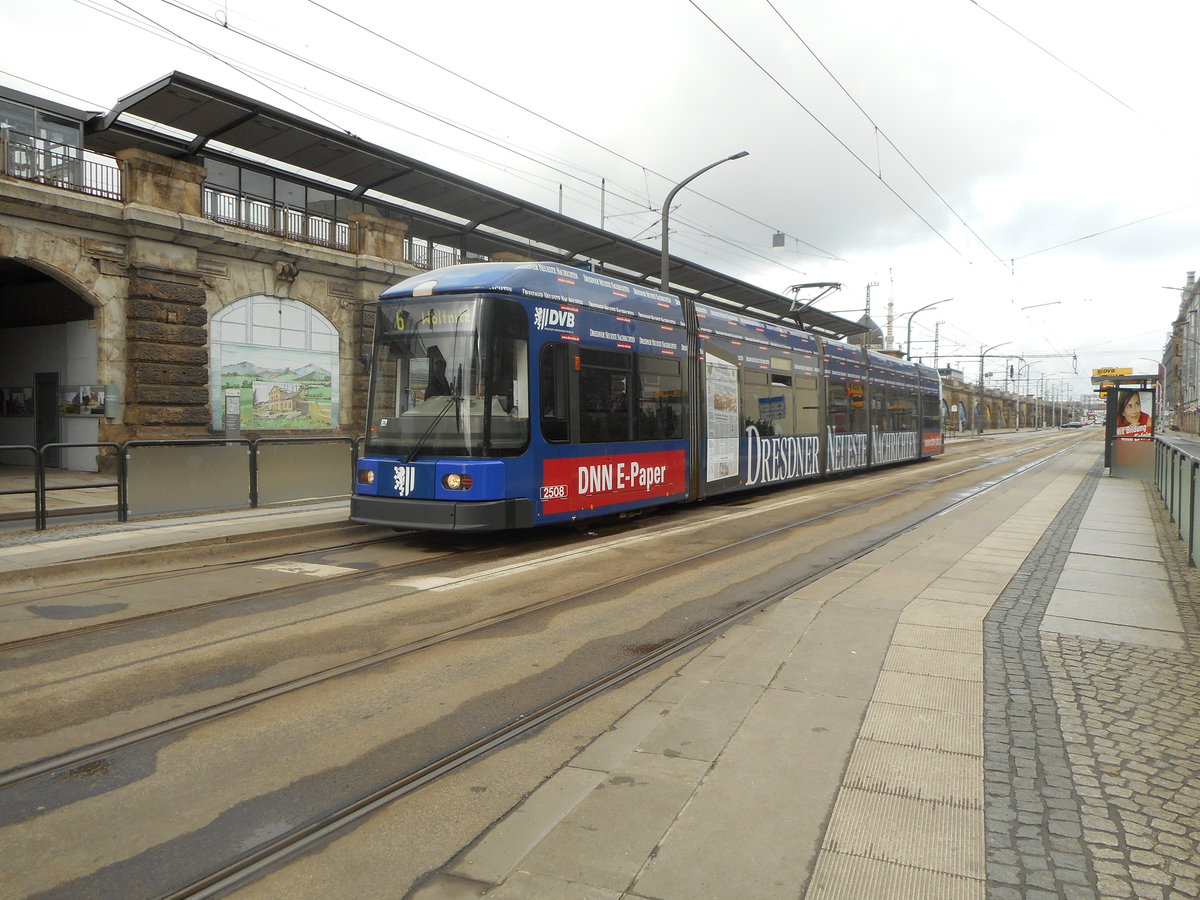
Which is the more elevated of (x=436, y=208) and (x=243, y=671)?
(x=436, y=208)

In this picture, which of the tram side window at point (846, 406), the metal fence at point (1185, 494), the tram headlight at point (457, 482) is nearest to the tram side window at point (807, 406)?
the tram side window at point (846, 406)

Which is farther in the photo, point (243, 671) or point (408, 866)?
point (243, 671)

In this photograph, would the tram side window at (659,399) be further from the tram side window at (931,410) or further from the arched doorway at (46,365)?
the tram side window at (931,410)

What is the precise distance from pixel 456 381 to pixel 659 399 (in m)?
4.00

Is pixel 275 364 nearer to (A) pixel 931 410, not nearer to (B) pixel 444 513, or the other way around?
(B) pixel 444 513

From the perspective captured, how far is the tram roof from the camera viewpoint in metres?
16.3

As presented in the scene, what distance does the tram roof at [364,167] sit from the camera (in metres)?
16.3

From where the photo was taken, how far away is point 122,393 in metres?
16.6

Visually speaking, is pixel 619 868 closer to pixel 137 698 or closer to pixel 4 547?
pixel 137 698

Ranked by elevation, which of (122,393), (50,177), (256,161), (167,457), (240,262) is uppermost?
(256,161)

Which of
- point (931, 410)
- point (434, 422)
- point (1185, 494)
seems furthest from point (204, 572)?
point (931, 410)


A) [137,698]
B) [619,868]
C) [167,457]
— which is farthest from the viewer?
[167,457]

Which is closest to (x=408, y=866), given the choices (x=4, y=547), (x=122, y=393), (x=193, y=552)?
(x=193, y=552)

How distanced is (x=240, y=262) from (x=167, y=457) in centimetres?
774
